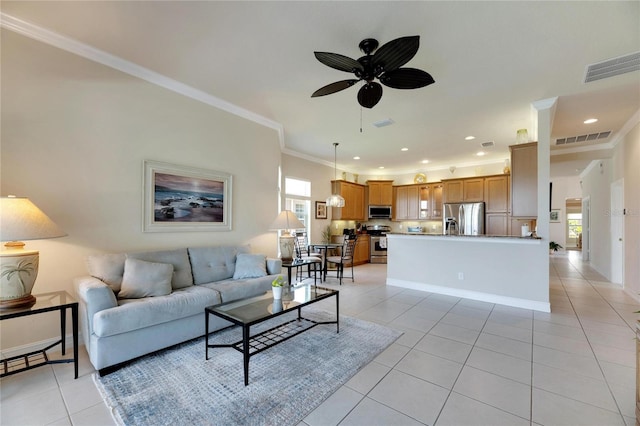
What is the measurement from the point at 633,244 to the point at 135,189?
763 centimetres

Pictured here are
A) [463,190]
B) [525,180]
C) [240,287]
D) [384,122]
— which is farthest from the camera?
[463,190]

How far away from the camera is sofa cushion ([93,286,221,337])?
2232 millimetres

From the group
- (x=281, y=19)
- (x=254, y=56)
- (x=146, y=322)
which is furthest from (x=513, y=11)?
(x=146, y=322)

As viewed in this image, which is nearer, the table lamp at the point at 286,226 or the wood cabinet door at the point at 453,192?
the table lamp at the point at 286,226

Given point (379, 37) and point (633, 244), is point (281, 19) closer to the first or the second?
point (379, 37)

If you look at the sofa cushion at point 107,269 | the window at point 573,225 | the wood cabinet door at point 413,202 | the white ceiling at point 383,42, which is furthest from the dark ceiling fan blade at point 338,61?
the window at point 573,225

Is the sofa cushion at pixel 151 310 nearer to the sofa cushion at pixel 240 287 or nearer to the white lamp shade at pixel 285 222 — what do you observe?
the sofa cushion at pixel 240 287

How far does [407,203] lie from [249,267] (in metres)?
6.31

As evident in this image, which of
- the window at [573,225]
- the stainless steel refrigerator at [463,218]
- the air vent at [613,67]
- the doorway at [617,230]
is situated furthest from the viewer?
the window at [573,225]

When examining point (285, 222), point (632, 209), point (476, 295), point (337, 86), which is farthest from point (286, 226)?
point (632, 209)

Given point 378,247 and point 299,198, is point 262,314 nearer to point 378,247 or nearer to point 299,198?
point 299,198

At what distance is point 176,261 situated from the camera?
128 inches

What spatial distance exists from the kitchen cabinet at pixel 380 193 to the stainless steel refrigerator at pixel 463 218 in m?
1.78

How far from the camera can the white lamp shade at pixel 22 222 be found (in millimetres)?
2061
